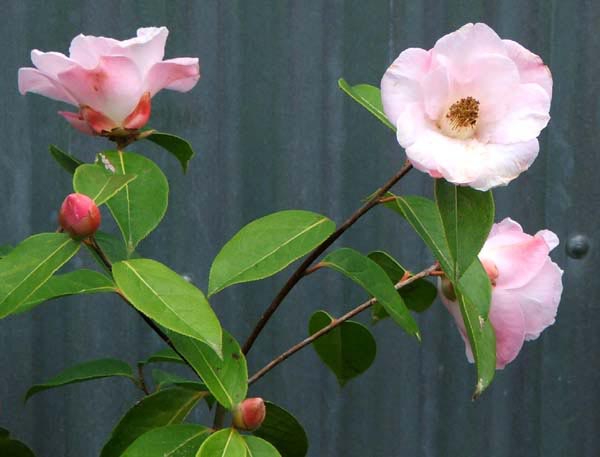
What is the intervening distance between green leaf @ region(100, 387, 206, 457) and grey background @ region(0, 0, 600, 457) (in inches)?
34.2

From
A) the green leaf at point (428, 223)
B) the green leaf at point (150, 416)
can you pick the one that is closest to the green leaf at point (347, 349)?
the green leaf at point (150, 416)

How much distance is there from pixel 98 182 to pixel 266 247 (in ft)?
0.69

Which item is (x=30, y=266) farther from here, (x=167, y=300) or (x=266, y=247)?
(x=266, y=247)

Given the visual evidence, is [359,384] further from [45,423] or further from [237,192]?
[45,423]

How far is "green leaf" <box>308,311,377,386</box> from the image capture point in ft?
5.34

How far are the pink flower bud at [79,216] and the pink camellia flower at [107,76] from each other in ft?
0.61

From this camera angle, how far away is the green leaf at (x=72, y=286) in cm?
121

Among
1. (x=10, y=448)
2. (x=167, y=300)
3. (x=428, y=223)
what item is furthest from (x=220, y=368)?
(x=10, y=448)

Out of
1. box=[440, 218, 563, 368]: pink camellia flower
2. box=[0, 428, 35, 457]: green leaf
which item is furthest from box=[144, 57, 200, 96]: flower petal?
box=[0, 428, 35, 457]: green leaf

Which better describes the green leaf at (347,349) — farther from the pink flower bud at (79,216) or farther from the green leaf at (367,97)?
the pink flower bud at (79,216)

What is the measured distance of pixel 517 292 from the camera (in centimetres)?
129

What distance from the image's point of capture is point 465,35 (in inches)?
43.8

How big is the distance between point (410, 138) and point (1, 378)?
4.78 ft

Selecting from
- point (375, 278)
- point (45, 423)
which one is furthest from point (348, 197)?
point (375, 278)
